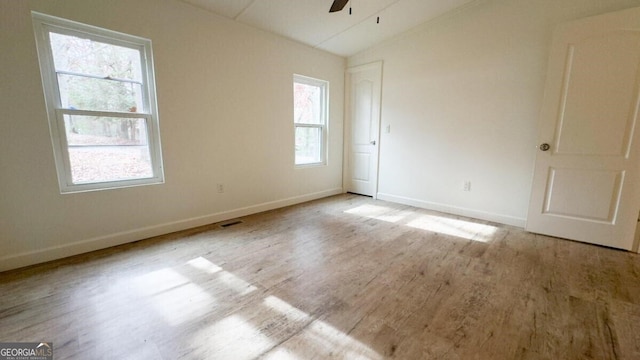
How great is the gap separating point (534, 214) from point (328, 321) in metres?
2.79

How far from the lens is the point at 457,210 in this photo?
3670mm

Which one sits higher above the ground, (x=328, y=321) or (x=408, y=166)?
(x=408, y=166)

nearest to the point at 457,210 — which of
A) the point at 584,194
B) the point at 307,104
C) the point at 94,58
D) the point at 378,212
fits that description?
the point at 378,212

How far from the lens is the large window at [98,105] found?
7.32 feet

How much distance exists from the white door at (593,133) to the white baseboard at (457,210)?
0.37m

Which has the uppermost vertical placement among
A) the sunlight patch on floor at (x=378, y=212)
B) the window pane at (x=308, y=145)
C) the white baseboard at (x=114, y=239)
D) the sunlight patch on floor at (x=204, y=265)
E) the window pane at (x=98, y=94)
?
the window pane at (x=98, y=94)

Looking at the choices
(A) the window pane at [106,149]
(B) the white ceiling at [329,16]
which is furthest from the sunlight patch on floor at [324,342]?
(B) the white ceiling at [329,16]

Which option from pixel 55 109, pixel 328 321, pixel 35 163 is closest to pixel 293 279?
pixel 328 321

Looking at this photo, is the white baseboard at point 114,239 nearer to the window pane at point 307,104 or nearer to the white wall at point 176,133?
the white wall at point 176,133

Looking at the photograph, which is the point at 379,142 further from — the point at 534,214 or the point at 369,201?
the point at 534,214

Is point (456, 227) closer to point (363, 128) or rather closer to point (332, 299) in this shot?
point (332, 299)

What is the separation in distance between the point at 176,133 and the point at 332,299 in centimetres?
236

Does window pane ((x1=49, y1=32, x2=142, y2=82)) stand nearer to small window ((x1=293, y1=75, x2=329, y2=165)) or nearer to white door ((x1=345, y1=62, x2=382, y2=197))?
small window ((x1=293, y1=75, x2=329, y2=165))

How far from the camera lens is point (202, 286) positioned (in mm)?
1922
